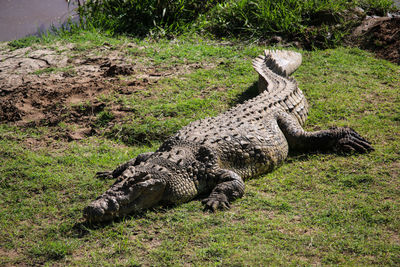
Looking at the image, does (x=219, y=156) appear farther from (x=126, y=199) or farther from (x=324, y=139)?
(x=324, y=139)

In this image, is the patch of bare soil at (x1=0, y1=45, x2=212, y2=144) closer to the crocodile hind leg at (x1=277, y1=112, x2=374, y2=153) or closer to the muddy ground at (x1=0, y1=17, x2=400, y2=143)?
the muddy ground at (x1=0, y1=17, x2=400, y2=143)

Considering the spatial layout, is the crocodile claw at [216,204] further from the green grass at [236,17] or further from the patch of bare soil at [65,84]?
the green grass at [236,17]

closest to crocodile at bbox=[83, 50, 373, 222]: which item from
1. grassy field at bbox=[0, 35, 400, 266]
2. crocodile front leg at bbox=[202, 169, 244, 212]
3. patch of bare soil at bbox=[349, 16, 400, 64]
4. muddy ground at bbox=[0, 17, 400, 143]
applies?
crocodile front leg at bbox=[202, 169, 244, 212]

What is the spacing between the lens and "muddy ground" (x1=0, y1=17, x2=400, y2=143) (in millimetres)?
6305

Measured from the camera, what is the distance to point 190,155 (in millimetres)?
4348

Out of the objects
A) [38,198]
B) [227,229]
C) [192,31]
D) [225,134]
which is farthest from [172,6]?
[227,229]

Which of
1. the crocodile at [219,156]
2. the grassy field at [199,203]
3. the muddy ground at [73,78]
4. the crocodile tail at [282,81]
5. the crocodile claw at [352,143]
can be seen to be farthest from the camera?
the muddy ground at [73,78]

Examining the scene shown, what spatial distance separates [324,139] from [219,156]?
1.59 meters

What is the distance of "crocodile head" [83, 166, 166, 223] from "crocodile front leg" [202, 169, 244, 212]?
20.3 inches

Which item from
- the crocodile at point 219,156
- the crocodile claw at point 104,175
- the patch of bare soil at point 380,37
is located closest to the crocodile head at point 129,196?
the crocodile at point 219,156

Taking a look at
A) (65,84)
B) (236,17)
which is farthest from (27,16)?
(236,17)

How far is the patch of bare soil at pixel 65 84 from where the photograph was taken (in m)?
6.30

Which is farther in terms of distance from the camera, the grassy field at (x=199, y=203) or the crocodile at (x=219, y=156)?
the crocodile at (x=219, y=156)

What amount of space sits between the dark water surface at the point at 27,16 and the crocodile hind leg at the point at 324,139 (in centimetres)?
913
